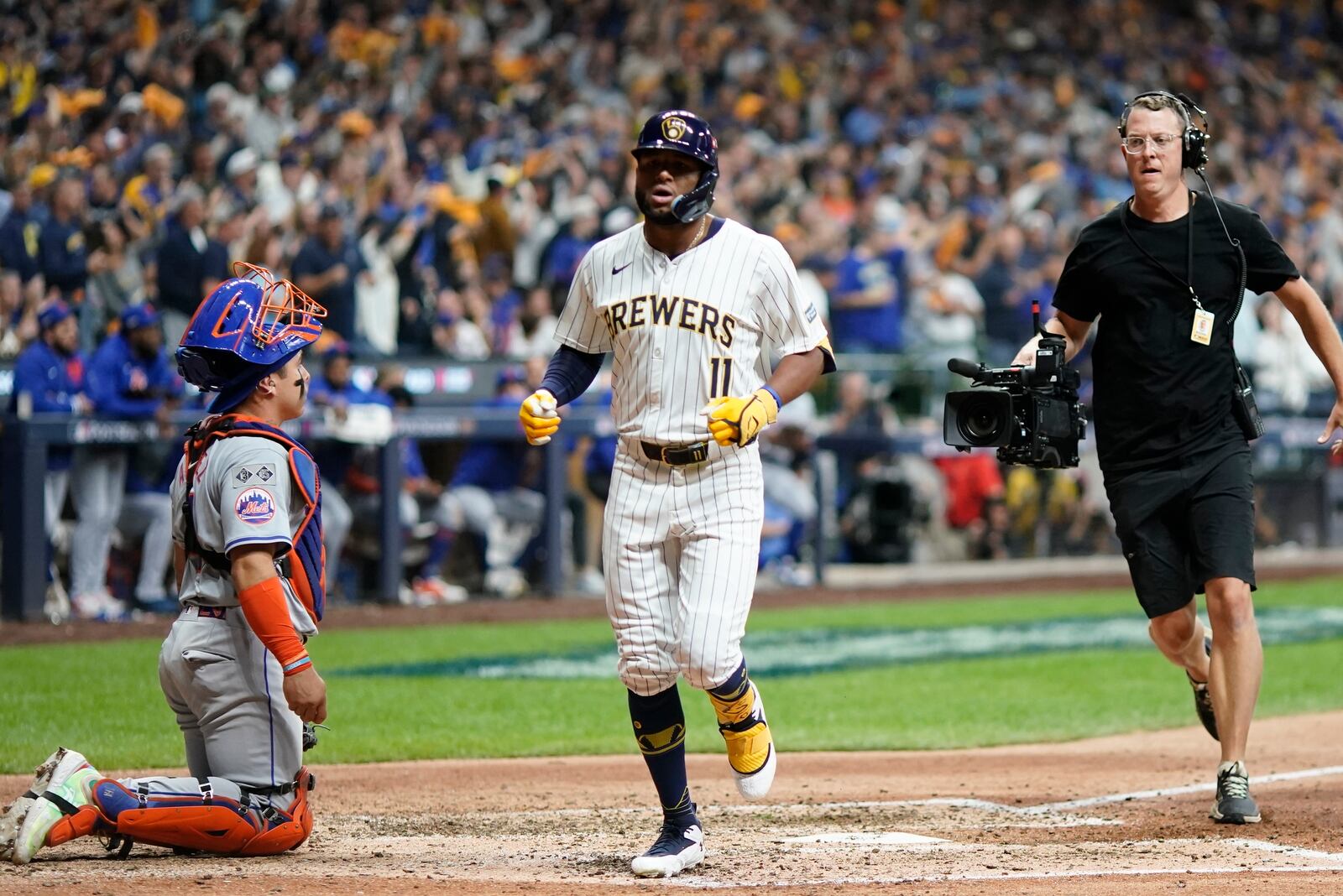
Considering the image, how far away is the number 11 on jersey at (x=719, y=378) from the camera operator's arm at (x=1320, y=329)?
6.33 feet

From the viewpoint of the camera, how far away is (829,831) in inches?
204

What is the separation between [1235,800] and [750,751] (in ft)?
5.19

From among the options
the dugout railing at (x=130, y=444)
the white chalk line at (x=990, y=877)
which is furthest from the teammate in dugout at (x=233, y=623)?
the dugout railing at (x=130, y=444)

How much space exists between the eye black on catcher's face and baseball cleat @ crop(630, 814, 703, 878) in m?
1.59

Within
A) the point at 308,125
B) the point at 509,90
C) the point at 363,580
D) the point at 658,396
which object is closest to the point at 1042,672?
the point at 363,580

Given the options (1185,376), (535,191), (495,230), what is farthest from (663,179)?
(535,191)

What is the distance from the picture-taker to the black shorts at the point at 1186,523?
208 inches

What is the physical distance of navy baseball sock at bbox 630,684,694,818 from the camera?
4.65 meters

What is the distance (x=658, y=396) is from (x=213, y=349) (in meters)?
1.15

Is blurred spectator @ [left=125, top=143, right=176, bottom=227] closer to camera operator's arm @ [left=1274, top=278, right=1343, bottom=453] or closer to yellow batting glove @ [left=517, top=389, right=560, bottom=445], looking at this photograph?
yellow batting glove @ [left=517, top=389, right=560, bottom=445]

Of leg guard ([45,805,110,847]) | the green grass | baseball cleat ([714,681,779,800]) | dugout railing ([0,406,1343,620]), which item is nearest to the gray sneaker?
baseball cleat ([714,681,779,800])

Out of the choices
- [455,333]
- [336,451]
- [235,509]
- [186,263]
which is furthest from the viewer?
[455,333]

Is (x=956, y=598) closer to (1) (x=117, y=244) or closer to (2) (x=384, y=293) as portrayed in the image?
(2) (x=384, y=293)

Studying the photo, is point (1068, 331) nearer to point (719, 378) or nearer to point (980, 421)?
point (980, 421)
